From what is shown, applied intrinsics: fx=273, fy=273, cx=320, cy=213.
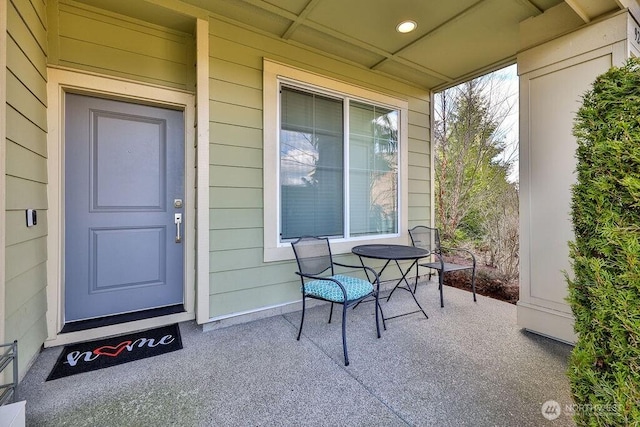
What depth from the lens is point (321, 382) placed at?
71.1 inches

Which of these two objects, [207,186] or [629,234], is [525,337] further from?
[207,186]

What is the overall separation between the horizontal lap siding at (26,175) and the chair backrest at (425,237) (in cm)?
381

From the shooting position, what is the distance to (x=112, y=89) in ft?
7.76

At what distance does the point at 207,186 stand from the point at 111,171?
89cm

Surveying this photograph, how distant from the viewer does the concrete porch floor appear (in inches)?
59.6

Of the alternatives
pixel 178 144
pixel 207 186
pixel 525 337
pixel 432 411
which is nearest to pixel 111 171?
pixel 178 144

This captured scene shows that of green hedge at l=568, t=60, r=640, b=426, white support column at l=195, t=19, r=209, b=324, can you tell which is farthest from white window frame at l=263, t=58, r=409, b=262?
green hedge at l=568, t=60, r=640, b=426

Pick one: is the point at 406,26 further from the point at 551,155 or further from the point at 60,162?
the point at 60,162

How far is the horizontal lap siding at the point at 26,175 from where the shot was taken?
5.40 ft

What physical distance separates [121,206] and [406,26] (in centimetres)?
323

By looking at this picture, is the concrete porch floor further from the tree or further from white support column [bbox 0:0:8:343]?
the tree

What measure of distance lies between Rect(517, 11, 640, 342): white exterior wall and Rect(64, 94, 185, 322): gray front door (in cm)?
334

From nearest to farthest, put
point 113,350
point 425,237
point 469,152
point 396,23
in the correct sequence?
point 113,350, point 396,23, point 425,237, point 469,152

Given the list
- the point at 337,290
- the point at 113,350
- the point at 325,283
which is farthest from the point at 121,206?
the point at 337,290
